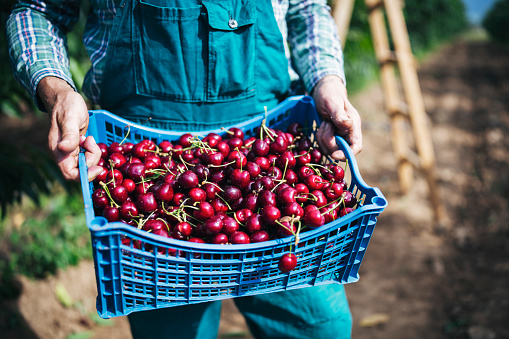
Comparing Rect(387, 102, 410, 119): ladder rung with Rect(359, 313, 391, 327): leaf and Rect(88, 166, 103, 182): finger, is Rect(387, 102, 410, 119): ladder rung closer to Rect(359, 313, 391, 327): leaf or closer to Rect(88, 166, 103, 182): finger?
Rect(359, 313, 391, 327): leaf

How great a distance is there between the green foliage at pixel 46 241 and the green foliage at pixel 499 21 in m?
13.7

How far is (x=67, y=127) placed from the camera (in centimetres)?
144

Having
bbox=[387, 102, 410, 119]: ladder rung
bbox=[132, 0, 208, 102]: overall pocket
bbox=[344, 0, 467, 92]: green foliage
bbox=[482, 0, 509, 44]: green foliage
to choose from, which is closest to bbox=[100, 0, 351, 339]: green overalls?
bbox=[132, 0, 208, 102]: overall pocket

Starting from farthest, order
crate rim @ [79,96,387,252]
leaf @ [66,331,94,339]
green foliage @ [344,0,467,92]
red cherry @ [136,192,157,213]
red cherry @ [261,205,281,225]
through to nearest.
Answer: green foliage @ [344,0,467,92] < leaf @ [66,331,94,339] < red cherry @ [136,192,157,213] < red cherry @ [261,205,281,225] < crate rim @ [79,96,387,252]

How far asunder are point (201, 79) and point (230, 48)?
174 mm

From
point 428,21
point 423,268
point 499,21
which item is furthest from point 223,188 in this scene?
point 499,21

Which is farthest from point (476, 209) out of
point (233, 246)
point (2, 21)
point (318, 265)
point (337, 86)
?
point (2, 21)

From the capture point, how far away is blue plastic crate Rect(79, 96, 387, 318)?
1227mm

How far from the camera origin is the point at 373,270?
3.85 m

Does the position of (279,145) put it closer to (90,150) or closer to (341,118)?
(341,118)

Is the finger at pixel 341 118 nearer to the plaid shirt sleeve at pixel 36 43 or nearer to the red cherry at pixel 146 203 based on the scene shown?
the red cherry at pixel 146 203

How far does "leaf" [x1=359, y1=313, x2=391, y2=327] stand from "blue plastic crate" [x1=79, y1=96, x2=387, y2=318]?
1956mm

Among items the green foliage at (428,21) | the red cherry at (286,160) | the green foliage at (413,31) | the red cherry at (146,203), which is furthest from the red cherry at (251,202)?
the green foliage at (428,21)

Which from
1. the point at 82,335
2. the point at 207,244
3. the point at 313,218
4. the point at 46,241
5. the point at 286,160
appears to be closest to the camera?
the point at 207,244
